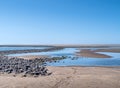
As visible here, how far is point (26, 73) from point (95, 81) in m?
5.67

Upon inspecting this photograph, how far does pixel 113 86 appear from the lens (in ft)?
44.4

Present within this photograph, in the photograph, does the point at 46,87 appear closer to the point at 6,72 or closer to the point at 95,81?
the point at 95,81

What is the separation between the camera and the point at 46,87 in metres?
13.3

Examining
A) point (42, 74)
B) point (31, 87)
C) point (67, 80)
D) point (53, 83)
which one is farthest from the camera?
point (42, 74)

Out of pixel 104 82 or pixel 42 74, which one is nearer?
pixel 104 82

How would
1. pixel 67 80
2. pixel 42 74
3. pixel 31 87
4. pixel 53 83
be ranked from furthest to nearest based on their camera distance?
pixel 42 74
pixel 67 80
pixel 53 83
pixel 31 87

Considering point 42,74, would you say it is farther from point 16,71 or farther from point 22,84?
point 22,84

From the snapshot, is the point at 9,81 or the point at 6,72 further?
the point at 6,72

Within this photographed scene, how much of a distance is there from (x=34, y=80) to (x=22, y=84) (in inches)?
52.7

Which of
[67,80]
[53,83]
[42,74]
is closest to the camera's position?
[53,83]

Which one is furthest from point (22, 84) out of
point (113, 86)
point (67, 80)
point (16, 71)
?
point (113, 86)

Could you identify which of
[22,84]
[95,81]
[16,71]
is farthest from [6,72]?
[95,81]

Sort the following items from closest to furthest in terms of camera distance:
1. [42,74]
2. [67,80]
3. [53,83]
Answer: [53,83] → [67,80] → [42,74]

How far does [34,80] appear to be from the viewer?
14992 mm
